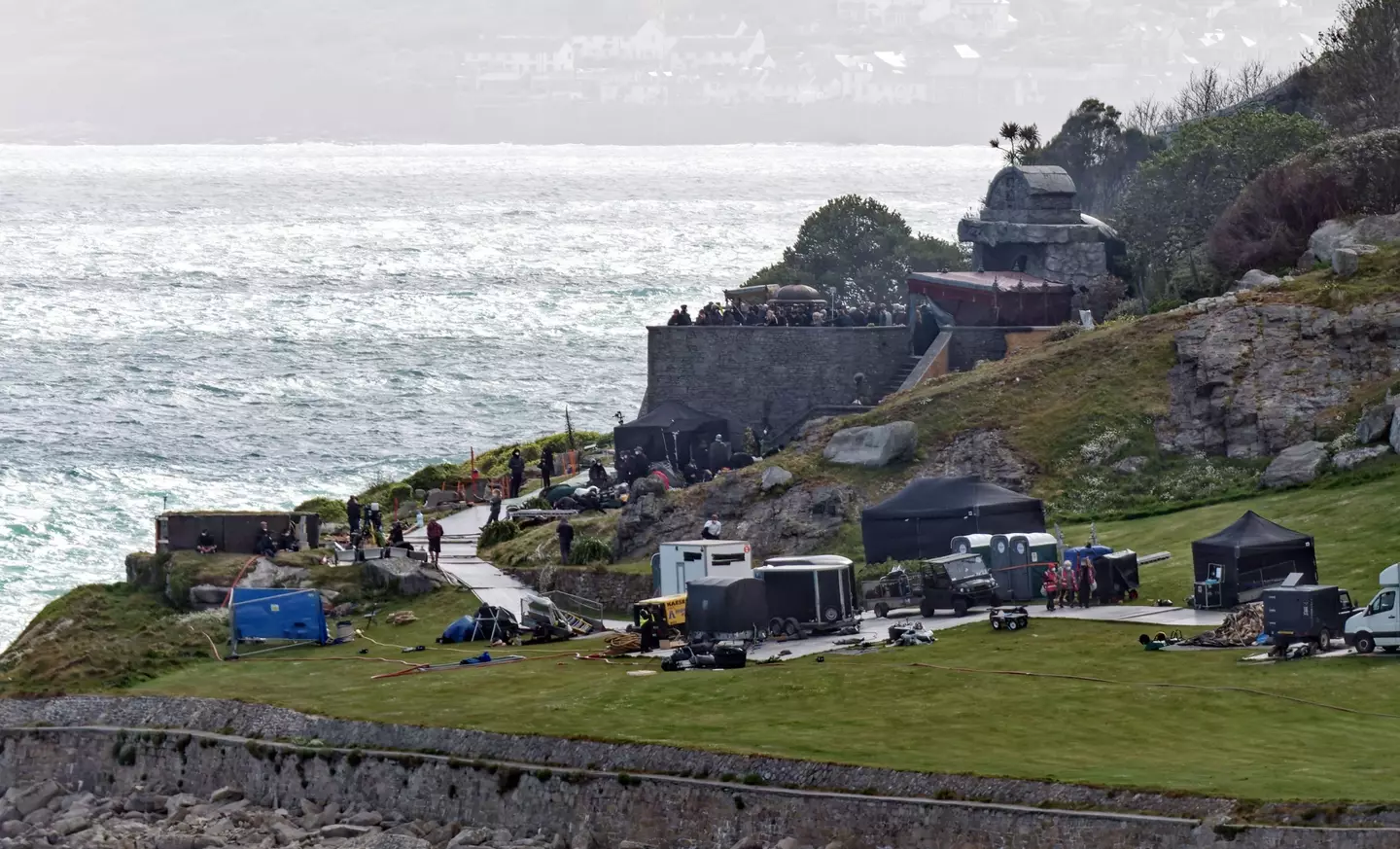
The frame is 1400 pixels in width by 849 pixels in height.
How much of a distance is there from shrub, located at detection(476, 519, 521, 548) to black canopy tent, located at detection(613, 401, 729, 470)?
13.7 m

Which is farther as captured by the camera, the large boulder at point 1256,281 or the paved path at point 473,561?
the large boulder at point 1256,281

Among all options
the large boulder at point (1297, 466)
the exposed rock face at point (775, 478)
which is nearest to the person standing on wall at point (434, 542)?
the exposed rock face at point (775, 478)

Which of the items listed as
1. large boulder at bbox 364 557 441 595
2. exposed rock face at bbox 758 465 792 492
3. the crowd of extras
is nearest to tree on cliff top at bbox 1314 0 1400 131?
the crowd of extras

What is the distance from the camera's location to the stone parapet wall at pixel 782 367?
8431 cm

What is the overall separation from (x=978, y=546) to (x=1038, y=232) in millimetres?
40680

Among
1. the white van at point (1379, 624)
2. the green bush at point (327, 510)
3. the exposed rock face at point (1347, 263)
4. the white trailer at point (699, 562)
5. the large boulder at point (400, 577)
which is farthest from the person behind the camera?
the green bush at point (327, 510)

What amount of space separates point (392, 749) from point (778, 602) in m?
10.9

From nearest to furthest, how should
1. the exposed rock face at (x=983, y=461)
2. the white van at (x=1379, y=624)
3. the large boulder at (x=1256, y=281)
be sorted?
the white van at (x=1379, y=624), the exposed rock face at (x=983, y=461), the large boulder at (x=1256, y=281)

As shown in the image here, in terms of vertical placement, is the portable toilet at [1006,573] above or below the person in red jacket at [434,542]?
below

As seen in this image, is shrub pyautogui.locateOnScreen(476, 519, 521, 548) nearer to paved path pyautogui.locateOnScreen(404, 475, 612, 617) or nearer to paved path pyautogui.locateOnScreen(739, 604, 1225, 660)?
paved path pyautogui.locateOnScreen(404, 475, 612, 617)

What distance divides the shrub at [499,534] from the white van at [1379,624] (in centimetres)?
3002

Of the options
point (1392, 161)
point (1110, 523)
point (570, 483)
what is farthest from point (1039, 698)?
point (1392, 161)

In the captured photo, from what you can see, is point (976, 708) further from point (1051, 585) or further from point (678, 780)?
point (1051, 585)

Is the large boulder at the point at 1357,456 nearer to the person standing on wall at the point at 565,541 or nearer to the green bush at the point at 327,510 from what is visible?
the person standing on wall at the point at 565,541
